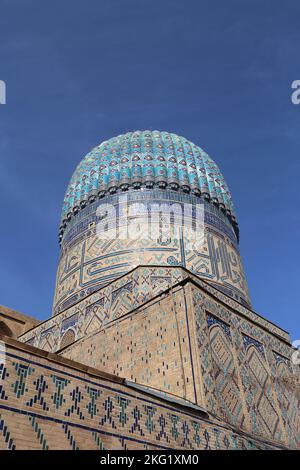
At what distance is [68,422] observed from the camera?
3.06 m

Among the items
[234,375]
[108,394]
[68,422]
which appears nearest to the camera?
[68,422]

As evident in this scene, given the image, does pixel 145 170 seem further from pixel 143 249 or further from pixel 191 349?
pixel 191 349

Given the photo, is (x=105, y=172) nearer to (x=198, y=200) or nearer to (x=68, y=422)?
(x=198, y=200)

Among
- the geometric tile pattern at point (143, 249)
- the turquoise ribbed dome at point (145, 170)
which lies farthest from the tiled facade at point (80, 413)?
the turquoise ribbed dome at point (145, 170)

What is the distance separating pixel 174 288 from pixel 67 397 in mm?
2297

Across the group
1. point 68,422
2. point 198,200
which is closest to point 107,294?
point 198,200

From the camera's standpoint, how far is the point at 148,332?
5.15 m

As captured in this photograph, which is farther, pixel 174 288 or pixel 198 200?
pixel 198 200

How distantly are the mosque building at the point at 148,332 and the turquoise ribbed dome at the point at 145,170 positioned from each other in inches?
1.2

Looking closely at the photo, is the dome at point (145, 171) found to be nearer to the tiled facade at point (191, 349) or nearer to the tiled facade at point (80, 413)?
the tiled facade at point (191, 349)

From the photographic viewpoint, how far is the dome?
27.5ft

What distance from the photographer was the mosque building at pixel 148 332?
3.17 meters

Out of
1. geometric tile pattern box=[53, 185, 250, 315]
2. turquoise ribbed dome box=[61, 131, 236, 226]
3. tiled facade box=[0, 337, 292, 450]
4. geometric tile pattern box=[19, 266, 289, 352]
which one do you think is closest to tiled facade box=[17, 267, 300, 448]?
geometric tile pattern box=[19, 266, 289, 352]
